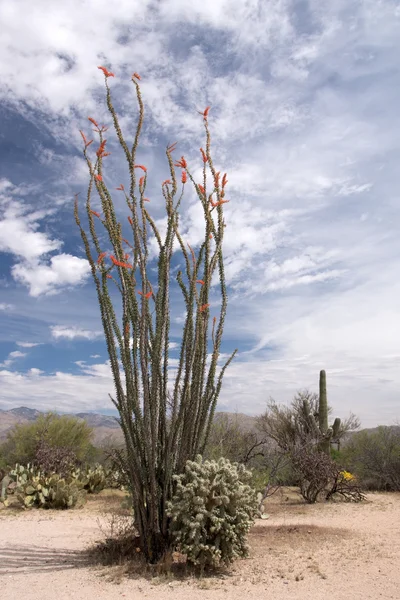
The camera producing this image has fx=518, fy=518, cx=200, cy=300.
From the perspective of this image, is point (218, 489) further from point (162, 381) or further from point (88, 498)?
point (88, 498)

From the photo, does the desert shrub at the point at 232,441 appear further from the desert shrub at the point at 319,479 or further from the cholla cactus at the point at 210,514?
the cholla cactus at the point at 210,514

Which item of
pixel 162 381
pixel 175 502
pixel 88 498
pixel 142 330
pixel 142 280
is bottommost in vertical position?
pixel 88 498

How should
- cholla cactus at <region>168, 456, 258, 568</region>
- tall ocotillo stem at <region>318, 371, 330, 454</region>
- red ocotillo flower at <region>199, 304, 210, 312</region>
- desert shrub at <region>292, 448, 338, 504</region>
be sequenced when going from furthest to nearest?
tall ocotillo stem at <region>318, 371, 330, 454</region> < desert shrub at <region>292, 448, 338, 504</region> < red ocotillo flower at <region>199, 304, 210, 312</region> < cholla cactus at <region>168, 456, 258, 568</region>

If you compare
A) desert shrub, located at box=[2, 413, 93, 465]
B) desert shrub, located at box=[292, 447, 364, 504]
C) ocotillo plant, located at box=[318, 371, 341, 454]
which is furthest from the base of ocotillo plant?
ocotillo plant, located at box=[318, 371, 341, 454]

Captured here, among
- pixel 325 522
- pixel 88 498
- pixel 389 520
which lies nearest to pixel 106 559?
pixel 325 522

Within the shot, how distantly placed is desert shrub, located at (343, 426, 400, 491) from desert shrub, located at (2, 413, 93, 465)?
8.76 m

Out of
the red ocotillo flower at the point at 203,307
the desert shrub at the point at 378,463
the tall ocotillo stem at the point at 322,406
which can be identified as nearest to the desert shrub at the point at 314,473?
the desert shrub at the point at 378,463

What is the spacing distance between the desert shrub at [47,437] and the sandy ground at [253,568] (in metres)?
6.98

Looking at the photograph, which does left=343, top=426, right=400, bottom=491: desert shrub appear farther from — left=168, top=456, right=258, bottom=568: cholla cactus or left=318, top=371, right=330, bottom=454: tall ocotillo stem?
left=168, top=456, right=258, bottom=568: cholla cactus

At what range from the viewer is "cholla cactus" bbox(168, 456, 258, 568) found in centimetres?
521

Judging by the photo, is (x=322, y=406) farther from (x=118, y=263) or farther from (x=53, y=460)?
(x=118, y=263)

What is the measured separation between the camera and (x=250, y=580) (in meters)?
5.09

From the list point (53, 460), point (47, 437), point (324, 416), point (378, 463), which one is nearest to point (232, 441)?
point (378, 463)

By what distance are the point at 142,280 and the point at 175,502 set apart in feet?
7.84
